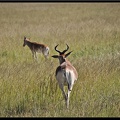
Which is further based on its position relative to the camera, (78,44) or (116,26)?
(116,26)

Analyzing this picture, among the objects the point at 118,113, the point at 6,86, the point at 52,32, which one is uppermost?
the point at 52,32

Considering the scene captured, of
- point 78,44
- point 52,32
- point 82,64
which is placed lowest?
point 82,64

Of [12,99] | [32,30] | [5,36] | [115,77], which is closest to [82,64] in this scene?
[115,77]

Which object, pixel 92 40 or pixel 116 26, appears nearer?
pixel 92 40

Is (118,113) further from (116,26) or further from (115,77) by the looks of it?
(116,26)

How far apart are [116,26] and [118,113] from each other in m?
13.2

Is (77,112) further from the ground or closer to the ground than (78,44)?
closer to the ground

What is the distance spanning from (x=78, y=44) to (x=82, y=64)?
4809 millimetres

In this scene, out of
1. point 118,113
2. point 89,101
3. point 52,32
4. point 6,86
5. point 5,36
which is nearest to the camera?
point 118,113

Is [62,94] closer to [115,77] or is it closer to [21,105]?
[21,105]

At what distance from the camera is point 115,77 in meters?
7.77

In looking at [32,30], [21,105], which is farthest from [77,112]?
[32,30]

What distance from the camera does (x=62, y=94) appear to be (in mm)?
6695

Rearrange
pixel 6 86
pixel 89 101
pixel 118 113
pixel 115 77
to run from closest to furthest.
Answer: pixel 118 113
pixel 89 101
pixel 6 86
pixel 115 77
